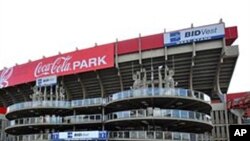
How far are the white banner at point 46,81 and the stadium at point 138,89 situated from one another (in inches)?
7.3

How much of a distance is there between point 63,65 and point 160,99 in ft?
71.0

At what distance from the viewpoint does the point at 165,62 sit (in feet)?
166

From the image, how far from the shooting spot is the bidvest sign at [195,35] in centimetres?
4639

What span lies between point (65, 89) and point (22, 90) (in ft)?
35.3

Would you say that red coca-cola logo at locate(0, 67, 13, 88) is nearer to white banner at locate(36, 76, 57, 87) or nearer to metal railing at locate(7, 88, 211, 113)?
white banner at locate(36, 76, 57, 87)

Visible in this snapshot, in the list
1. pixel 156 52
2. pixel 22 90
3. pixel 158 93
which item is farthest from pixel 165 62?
pixel 22 90

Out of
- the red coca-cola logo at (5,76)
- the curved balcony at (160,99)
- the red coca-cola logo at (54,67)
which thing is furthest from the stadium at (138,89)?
the red coca-cola logo at (5,76)

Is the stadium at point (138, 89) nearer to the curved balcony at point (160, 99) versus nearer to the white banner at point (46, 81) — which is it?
the curved balcony at point (160, 99)

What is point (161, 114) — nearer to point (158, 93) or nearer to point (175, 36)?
point (158, 93)

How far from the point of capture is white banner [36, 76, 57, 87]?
57.8 metres

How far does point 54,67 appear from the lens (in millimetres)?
59312

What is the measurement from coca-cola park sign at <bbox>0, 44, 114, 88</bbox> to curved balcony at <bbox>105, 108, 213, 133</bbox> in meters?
10.2

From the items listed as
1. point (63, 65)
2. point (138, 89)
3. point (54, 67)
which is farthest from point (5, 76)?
point (138, 89)

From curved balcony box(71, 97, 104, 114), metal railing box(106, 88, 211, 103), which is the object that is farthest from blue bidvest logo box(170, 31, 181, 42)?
curved balcony box(71, 97, 104, 114)
